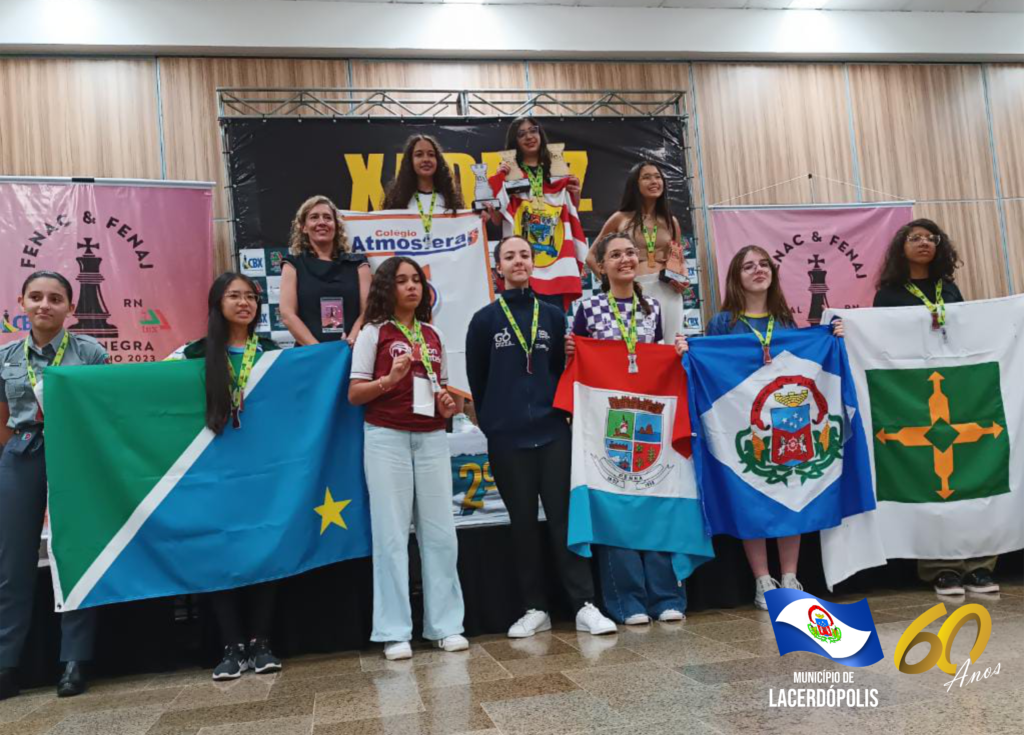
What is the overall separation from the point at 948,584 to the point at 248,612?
312 cm

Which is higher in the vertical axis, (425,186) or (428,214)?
(425,186)

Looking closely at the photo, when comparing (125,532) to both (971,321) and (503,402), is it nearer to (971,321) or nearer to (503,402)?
(503,402)

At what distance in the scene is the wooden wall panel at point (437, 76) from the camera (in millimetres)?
6930

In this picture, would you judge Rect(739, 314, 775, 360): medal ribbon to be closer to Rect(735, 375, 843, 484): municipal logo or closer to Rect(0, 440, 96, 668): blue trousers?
Rect(735, 375, 843, 484): municipal logo

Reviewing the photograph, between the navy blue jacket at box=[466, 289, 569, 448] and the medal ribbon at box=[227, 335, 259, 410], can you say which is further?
the navy blue jacket at box=[466, 289, 569, 448]

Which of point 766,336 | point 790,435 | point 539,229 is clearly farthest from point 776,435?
point 539,229

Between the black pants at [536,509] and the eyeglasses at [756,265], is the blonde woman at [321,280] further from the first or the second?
the eyeglasses at [756,265]

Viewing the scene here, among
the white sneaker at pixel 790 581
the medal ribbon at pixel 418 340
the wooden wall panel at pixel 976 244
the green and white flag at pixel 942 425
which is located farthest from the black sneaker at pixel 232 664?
the wooden wall panel at pixel 976 244

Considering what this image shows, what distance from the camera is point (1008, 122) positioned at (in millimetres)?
7984

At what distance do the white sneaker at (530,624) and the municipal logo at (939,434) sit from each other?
67.5 inches

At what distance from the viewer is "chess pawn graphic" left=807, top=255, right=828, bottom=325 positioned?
6.96 meters

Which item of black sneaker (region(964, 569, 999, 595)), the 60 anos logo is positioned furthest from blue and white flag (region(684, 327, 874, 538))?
the 60 anos logo

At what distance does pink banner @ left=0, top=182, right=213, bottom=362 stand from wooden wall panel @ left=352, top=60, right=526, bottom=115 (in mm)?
1758

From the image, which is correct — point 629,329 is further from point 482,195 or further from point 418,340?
point 482,195
